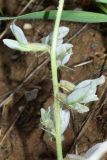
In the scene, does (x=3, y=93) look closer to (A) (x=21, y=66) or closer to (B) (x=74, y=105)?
(A) (x=21, y=66)

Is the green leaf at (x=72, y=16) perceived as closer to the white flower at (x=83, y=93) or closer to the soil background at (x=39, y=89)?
the white flower at (x=83, y=93)

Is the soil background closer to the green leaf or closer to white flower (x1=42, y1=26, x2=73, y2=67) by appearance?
the green leaf

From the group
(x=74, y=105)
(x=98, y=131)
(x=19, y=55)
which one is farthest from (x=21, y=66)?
(x=74, y=105)

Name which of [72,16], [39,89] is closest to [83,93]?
[72,16]

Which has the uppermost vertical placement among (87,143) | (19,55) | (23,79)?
(19,55)

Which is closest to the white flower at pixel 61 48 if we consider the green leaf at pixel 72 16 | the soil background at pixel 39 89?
the green leaf at pixel 72 16

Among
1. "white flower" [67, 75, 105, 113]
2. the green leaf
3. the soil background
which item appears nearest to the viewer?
"white flower" [67, 75, 105, 113]

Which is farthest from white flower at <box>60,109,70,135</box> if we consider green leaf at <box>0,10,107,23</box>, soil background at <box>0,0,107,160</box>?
soil background at <box>0,0,107,160</box>

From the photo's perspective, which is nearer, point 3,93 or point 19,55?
point 3,93

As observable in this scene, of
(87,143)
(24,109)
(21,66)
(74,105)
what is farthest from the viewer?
(21,66)
